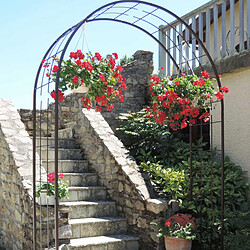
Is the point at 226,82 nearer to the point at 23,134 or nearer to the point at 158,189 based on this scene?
the point at 158,189

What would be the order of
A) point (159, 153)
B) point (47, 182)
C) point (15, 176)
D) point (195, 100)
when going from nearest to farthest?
1. point (47, 182)
2. point (195, 100)
3. point (15, 176)
4. point (159, 153)

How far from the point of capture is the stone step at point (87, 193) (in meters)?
6.09

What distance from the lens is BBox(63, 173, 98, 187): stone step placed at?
6344mm

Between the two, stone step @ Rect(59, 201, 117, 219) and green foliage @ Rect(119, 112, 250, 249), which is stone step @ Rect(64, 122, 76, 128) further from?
stone step @ Rect(59, 201, 117, 219)

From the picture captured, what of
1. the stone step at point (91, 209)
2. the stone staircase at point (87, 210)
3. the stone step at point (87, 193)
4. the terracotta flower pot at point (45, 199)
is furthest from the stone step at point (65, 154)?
the terracotta flower pot at point (45, 199)

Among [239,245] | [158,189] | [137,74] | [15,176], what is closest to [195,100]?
[158,189]

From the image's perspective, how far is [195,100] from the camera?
16.8 ft

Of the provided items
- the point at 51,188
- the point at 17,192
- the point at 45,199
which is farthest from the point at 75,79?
the point at 17,192

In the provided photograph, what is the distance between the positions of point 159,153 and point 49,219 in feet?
8.74

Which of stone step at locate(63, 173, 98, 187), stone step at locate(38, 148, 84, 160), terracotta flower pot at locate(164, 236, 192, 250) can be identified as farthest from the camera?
stone step at locate(38, 148, 84, 160)

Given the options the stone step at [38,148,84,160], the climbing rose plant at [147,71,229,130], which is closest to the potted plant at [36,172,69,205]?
the climbing rose plant at [147,71,229,130]

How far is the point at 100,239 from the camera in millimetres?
5422

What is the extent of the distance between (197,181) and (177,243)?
1234 millimetres

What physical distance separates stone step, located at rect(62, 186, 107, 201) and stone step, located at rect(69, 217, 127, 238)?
0.48 metres
